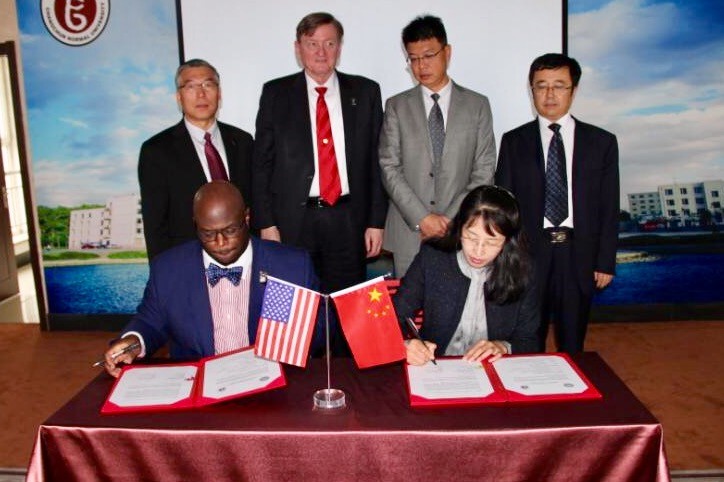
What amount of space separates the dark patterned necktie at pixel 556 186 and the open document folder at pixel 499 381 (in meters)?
1.32

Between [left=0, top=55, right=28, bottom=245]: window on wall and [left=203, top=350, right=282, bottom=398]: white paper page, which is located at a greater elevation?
[left=0, top=55, right=28, bottom=245]: window on wall

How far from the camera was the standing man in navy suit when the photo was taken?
13.2 ft

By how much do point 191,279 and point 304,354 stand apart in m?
0.70

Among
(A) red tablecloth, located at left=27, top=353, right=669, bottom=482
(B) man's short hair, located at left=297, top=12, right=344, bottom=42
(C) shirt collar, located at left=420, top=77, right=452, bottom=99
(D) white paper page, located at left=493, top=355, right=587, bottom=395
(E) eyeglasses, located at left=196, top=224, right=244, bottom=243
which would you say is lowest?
(A) red tablecloth, located at left=27, top=353, right=669, bottom=482

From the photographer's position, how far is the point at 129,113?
18.3 ft

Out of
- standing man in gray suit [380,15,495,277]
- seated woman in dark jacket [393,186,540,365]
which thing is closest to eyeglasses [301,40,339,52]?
standing man in gray suit [380,15,495,277]

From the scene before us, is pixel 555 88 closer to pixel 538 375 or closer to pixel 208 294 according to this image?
pixel 538 375

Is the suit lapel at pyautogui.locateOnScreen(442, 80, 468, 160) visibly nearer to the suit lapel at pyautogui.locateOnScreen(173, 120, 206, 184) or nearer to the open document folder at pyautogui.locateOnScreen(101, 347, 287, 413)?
the suit lapel at pyautogui.locateOnScreen(173, 120, 206, 184)

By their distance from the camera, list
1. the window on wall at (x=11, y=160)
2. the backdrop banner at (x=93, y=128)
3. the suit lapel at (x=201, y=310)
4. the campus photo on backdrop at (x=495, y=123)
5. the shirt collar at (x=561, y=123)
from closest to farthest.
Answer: the suit lapel at (x=201, y=310), the shirt collar at (x=561, y=123), the campus photo on backdrop at (x=495, y=123), the backdrop banner at (x=93, y=128), the window on wall at (x=11, y=160)

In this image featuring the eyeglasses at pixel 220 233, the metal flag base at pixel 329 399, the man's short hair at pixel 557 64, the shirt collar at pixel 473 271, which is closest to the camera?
the metal flag base at pixel 329 399

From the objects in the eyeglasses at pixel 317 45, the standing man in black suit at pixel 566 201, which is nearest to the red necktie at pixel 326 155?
the eyeglasses at pixel 317 45

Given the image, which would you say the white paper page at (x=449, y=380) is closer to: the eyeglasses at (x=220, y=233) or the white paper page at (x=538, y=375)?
the white paper page at (x=538, y=375)

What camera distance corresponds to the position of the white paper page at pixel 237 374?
2289mm

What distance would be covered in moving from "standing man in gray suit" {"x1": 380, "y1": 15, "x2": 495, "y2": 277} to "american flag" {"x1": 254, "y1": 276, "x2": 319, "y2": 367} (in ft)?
5.38
